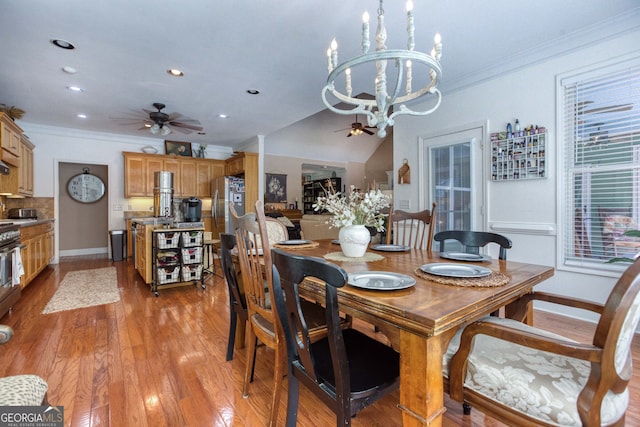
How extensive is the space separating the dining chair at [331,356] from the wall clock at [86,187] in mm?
7596

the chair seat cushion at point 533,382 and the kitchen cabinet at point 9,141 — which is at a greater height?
the kitchen cabinet at point 9,141

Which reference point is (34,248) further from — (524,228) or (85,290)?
(524,228)

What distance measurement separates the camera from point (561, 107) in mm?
2812

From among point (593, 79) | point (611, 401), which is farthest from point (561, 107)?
point (611, 401)

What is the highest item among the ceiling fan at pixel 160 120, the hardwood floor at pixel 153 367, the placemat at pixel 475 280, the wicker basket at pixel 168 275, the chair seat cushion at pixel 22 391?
the ceiling fan at pixel 160 120

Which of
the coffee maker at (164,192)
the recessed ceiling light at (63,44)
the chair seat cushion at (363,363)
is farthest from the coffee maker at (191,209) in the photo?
the chair seat cushion at (363,363)

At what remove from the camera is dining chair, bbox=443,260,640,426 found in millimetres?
822

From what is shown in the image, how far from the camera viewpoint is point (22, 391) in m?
0.94

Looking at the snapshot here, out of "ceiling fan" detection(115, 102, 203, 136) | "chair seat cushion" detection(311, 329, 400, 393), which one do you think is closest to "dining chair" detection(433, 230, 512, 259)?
"chair seat cushion" detection(311, 329, 400, 393)

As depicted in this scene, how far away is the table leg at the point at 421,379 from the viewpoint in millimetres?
951

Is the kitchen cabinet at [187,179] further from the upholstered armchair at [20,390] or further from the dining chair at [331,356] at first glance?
the dining chair at [331,356]

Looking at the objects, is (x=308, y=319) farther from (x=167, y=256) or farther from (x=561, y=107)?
(x=561, y=107)

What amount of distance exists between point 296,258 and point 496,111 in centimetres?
327

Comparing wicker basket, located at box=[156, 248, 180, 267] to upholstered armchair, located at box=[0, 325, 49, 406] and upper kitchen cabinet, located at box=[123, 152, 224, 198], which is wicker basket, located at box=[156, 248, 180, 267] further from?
upper kitchen cabinet, located at box=[123, 152, 224, 198]
